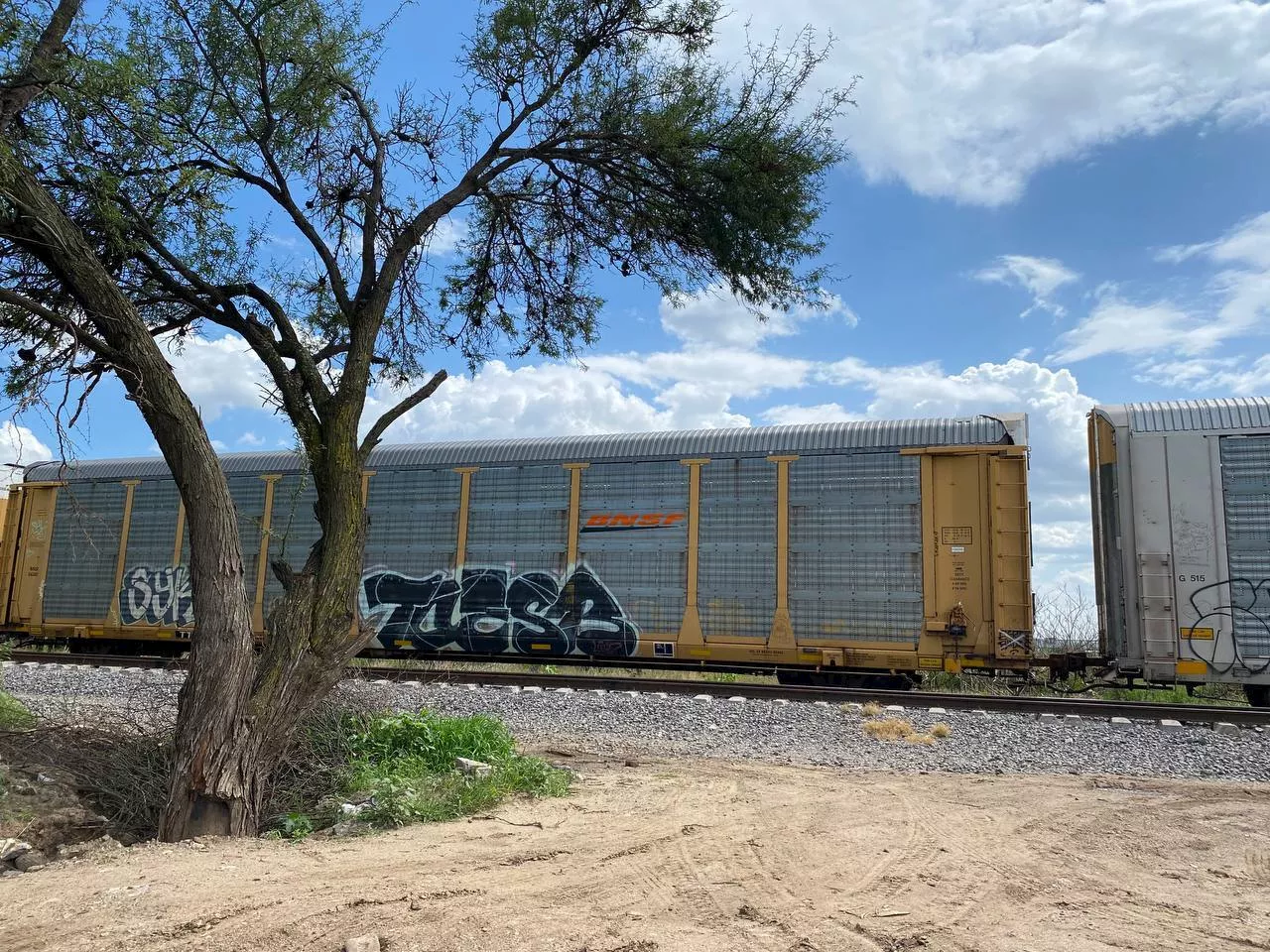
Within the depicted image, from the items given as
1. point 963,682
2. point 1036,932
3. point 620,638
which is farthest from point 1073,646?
point 1036,932

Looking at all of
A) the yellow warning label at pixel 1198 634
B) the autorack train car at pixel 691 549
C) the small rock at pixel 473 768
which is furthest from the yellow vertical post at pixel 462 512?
the yellow warning label at pixel 1198 634

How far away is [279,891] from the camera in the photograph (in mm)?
3971

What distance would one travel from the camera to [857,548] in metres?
11.6

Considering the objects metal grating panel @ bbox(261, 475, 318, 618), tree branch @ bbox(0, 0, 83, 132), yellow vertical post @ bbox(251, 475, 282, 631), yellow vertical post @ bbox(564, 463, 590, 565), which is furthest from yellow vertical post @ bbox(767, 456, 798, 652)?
tree branch @ bbox(0, 0, 83, 132)

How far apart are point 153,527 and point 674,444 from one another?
946cm

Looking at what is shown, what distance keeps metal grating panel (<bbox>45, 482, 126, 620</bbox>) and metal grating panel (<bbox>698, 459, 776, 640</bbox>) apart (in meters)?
10.5

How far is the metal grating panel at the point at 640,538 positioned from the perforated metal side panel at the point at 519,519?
410mm

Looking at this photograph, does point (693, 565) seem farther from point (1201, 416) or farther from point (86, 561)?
point (86, 561)

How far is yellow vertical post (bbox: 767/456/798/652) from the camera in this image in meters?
11.7

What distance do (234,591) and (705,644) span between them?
757 centimetres

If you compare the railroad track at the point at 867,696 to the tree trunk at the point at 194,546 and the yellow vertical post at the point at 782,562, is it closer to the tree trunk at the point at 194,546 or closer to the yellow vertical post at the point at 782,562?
the yellow vertical post at the point at 782,562

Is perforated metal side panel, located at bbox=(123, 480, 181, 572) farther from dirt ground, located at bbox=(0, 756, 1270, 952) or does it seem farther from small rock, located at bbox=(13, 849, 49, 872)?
dirt ground, located at bbox=(0, 756, 1270, 952)

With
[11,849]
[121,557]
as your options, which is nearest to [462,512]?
[121,557]

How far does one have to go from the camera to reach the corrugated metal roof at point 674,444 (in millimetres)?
11695
